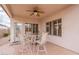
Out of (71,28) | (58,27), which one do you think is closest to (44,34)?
(71,28)

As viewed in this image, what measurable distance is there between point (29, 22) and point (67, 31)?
20.4 ft

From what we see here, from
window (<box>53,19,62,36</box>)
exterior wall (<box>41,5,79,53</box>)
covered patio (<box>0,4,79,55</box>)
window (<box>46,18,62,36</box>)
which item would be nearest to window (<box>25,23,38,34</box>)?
covered patio (<box>0,4,79,55</box>)

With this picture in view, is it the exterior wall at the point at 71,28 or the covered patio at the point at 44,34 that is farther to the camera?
the covered patio at the point at 44,34

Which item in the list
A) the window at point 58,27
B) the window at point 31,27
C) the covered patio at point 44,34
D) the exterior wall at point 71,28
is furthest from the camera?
the window at point 31,27

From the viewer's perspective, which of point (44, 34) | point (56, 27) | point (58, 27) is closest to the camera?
point (44, 34)

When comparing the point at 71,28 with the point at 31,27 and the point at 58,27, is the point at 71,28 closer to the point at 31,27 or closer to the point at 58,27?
the point at 58,27

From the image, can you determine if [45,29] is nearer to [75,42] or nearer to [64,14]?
[64,14]

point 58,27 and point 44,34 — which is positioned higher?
point 58,27

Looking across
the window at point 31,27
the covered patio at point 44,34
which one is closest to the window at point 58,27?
the covered patio at point 44,34

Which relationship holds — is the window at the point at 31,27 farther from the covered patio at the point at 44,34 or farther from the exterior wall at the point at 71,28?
the exterior wall at the point at 71,28

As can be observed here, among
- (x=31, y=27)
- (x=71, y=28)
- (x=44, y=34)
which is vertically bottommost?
(x=44, y=34)

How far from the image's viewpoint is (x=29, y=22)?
42.3 ft

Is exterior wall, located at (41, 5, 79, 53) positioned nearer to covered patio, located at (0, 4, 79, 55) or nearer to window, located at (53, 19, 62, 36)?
covered patio, located at (0, 4, 79, 55)
